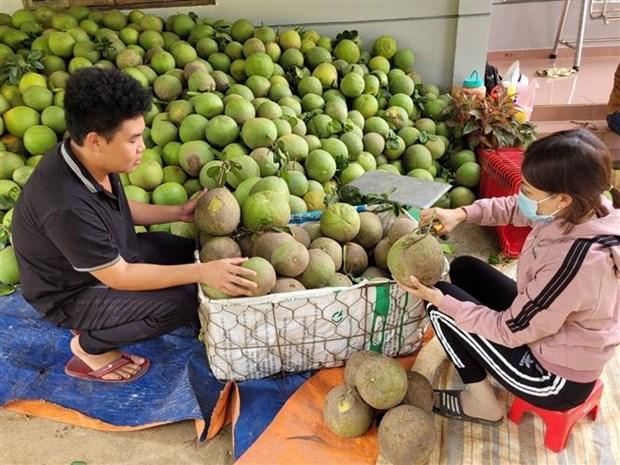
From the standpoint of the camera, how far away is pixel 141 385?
2.04 m

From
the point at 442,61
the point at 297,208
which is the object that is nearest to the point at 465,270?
the point at 297,208

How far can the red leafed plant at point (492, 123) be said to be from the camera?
3.37 metres

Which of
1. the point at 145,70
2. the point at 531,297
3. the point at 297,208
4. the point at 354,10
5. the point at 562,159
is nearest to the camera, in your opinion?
the point at 562,159

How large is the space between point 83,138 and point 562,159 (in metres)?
1.39

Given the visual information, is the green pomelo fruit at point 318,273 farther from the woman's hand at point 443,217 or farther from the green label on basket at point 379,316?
the woman's hand at point 443,217

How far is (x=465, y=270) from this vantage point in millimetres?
2018

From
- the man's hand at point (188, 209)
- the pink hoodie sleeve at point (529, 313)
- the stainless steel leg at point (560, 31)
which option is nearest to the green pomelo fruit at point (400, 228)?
the pink hoodie sleeve at point (529, 313)

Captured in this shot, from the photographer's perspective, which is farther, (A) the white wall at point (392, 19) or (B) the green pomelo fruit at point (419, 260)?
(A) the white wall at point (392, 19)

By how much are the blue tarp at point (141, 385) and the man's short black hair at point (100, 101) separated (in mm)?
1022

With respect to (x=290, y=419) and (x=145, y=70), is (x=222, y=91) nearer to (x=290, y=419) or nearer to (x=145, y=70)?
(x=145, y=70)

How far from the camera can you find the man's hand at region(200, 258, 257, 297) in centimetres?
167

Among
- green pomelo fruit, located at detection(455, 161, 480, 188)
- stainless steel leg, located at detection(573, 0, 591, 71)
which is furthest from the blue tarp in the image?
stainless steel leg, located at detection(573, 0, 591, 71)

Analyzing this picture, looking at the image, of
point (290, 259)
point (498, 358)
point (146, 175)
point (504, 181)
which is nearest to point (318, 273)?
point (290, 259)

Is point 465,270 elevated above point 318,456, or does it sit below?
above
